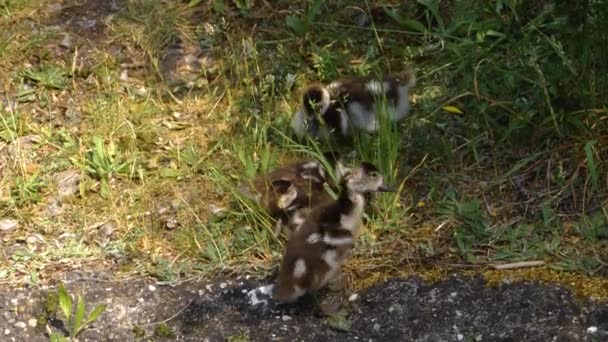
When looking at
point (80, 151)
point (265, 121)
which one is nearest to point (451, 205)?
point (265, 121)

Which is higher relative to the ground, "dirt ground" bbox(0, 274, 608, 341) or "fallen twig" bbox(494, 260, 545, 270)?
"fallen twig" bbox(494, 260, 545, 270)

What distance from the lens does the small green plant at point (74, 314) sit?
5.04m

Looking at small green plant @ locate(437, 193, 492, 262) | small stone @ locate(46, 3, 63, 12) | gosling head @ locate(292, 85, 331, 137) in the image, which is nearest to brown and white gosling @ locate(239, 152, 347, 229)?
gosling head @ locate(292, 85, 331, 137)

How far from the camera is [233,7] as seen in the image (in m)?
7.27

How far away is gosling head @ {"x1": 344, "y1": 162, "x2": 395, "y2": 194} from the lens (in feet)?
17.0

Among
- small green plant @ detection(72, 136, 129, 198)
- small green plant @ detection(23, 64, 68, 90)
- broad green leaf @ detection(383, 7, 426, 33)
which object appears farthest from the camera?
small green plant @ detection(23, 64, 68, 90)

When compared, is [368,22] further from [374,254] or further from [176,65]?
[374,254]

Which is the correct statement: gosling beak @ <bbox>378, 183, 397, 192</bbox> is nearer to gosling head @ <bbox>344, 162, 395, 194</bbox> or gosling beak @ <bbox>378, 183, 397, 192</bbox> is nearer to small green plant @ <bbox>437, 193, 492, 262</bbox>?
gosling head @ <bbox>344, 162, 395, 194</bbox>

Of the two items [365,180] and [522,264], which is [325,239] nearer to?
[365,180]

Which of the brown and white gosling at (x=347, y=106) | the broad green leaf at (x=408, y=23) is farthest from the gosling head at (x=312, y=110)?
the broad green leaf at (x=408, y=23)

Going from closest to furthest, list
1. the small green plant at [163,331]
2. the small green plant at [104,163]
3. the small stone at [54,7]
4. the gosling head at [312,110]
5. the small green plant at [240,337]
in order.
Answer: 1. the small green plant at [240,337]
2. the small green plant at [163,331]
3. the gosling head at [312,110]
4. the small green plant at [104,163]
5. the small stone at [54,7]

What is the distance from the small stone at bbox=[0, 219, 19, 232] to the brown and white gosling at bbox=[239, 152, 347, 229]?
116cm

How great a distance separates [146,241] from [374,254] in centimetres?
110

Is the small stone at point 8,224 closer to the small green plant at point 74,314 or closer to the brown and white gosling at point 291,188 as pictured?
the small green plant at point 74,314
